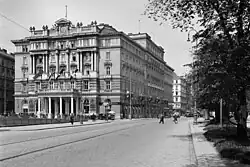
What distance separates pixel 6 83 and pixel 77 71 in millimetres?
31751

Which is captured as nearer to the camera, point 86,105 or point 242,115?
point 242,115

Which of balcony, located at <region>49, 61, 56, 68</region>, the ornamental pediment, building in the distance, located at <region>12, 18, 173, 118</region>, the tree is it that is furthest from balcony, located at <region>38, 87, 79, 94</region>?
the tree

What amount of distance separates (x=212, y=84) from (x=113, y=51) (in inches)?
2672

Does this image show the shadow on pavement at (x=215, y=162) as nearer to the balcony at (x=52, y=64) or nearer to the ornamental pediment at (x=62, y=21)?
the balcony at (x=52, y=64)

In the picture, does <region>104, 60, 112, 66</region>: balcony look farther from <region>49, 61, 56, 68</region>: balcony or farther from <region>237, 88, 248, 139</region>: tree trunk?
<region>237, 88, 248, 139</region>: tree trunk

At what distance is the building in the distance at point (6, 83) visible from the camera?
4008 inches

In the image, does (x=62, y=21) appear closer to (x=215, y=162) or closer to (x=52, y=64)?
(x=52, y=64)

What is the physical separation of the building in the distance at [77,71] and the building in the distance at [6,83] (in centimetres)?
1002

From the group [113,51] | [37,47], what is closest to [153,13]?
[113,51]

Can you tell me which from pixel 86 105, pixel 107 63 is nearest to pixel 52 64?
pixel 86 105

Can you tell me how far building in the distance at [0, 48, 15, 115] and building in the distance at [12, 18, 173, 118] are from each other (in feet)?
32.9

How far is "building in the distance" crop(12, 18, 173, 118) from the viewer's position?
83688 mm

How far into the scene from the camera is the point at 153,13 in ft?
56.4

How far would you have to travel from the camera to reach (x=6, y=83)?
106 m
